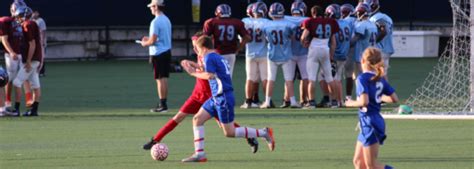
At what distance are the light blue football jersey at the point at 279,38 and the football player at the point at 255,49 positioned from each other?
19cm

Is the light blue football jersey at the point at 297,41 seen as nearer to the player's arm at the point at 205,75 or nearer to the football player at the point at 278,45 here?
the football player at the point at 278,45

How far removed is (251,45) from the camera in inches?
877

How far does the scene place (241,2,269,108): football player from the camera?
22.2 metres

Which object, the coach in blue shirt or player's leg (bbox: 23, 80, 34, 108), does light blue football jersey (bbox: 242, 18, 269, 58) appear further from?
player's leg (bbox: 23, 80, 34, 108)

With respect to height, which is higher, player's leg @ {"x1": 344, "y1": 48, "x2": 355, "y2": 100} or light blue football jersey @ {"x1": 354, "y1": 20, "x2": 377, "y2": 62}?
light blue football jersey @ {"x1": 354, "y1": 20, "x2": 377, "y2": 62}

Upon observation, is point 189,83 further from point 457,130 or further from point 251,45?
point 457,130

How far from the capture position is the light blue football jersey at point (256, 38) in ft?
72.7

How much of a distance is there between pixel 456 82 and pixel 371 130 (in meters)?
11.4

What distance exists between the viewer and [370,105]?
1148cm

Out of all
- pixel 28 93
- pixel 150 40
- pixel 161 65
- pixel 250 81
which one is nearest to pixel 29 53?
pixel 28 93

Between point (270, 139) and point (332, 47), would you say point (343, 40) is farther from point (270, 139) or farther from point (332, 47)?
point (270, 139)

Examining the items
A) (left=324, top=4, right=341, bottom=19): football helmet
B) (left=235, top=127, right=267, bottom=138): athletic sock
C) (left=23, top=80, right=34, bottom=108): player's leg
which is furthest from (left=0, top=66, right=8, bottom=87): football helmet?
(left=324, top=4, right=341, bottom=19): football helmet

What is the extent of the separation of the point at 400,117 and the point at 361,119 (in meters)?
7.92

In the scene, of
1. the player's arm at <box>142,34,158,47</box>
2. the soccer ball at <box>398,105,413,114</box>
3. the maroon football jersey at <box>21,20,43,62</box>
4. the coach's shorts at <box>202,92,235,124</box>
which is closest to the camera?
the coach's shorts at <box>202,92,235,124</box>
